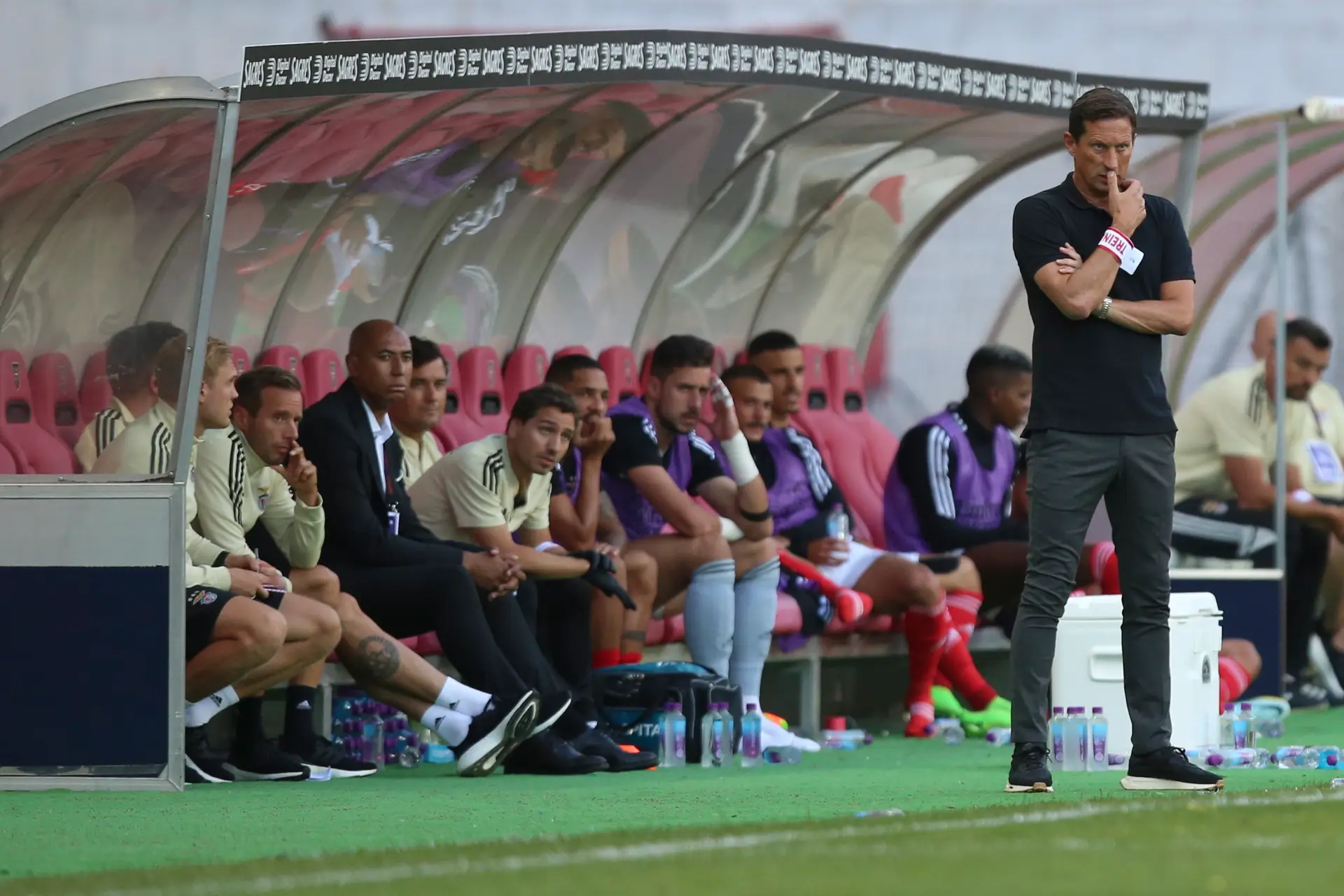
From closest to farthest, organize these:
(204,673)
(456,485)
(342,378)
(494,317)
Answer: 1. (204,673)
2. (456,485)
3. (342,378)
4. (494,317)

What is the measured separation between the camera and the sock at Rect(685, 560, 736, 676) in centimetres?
896

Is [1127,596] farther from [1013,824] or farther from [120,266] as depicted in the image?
[120,266]

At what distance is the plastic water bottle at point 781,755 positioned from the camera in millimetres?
8594

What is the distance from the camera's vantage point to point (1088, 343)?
6227 mm

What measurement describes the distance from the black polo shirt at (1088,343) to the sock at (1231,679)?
388 cm

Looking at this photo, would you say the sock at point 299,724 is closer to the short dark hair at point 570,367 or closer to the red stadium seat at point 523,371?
the short dark hair at point 570,367

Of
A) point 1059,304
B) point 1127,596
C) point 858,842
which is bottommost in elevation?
point 858,842

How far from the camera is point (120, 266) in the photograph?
24.2ft

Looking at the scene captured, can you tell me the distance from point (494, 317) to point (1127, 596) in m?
4.26

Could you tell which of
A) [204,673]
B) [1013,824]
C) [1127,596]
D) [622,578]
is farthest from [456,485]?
[1013,824]

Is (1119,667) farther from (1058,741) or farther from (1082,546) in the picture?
(1082,546)

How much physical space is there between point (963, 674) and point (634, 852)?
206 inches

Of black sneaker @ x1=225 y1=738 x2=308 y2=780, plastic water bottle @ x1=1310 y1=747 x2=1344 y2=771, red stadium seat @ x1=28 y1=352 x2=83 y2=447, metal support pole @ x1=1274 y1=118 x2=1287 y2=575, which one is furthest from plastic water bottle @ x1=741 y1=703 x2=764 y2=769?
metal support pole @ x1=1274 y1=118 x2=1287 y2=575

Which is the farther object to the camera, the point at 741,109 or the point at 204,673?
the point at 741,109
